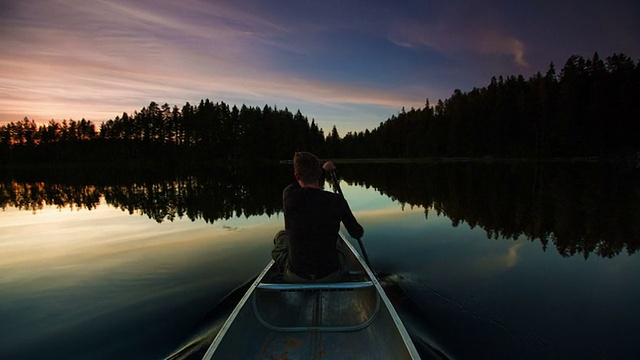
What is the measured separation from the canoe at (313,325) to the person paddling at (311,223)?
25cm

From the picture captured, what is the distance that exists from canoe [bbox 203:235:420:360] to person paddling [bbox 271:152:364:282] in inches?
9.7

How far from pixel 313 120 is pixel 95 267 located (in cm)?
12749

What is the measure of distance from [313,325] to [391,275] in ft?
15.2

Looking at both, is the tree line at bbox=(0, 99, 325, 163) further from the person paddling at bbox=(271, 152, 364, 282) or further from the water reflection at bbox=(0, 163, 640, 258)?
the person paddling at bbox=(271, 152, 364, 282)

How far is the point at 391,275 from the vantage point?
884cm

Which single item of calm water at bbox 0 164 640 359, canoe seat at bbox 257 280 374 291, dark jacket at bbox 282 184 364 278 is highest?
dark jacket at bbox 282 184 364 278

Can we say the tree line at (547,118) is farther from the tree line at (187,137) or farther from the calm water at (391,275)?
the calm water at (391,275)

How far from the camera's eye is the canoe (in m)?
3.63

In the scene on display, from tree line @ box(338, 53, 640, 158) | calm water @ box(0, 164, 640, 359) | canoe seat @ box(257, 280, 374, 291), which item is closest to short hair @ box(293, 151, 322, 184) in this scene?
canoe seat @ box(257, 280, 374, 291)

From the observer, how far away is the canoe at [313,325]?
363cm

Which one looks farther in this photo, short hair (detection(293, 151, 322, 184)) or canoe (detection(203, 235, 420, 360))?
short hair (detection(293, 151, 322, 184))

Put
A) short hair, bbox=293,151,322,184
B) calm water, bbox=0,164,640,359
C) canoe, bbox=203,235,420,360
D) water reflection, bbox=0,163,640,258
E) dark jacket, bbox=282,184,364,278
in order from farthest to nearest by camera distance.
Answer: water reflection, bbox=0,163,640,258, calm water, bbox=0,164,640,359, short hair, bbox=293,151,322,184, dark jacket, bbox=282,184,364,278, canoe, bbox=203,235,420,360

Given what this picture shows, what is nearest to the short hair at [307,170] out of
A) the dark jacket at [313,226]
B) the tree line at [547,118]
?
the dark jacket at [313,226]

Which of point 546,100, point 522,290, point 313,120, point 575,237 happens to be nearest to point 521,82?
point 546,100
